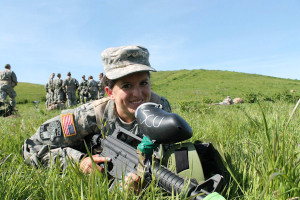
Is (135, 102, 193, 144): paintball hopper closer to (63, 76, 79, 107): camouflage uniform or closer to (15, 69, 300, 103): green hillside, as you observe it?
(15, 69, 300, 103): green hillside

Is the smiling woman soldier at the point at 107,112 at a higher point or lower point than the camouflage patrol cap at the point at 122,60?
lower

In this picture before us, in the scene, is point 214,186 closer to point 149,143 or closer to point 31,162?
point 149,143

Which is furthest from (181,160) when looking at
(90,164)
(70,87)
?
(70,87)

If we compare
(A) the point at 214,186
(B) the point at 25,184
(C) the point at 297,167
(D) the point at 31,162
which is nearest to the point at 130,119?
(D) the point at 31,162

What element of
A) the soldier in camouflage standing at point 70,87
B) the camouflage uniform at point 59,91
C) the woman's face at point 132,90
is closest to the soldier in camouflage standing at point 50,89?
the camouflage uniform at point 59,91

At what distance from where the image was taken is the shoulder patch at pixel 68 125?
259 centimetres

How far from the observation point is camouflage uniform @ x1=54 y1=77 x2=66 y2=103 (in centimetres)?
1831

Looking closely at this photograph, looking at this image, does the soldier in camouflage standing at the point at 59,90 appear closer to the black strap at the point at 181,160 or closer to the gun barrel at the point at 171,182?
the black strap at the point at 181,160

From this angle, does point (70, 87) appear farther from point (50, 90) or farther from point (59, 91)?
point (50, 90)

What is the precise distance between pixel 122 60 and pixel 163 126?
1.36m

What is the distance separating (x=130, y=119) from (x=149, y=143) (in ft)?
4.09

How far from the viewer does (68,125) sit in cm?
260

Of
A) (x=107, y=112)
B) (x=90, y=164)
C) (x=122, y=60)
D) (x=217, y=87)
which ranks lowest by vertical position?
(x=90, y=164)

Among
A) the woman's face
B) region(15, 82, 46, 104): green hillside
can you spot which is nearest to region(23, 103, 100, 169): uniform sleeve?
the woman's face
